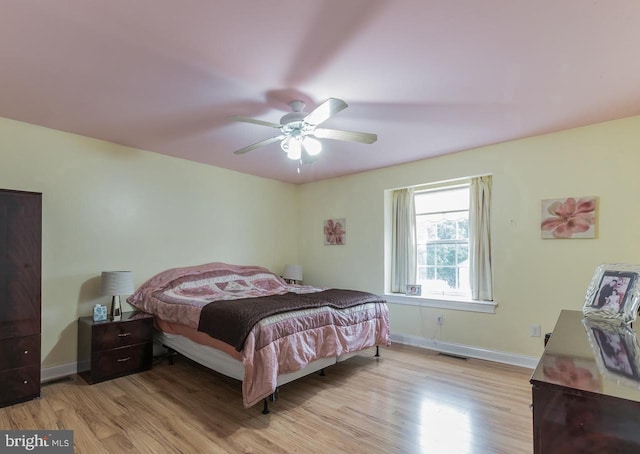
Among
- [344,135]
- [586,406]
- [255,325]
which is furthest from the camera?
[344,135]

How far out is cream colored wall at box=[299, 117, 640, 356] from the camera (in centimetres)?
303

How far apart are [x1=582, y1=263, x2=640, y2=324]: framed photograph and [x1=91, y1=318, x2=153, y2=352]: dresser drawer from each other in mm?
3726

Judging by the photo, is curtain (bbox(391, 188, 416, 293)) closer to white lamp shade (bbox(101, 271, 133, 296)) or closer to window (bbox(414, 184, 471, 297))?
window (bbox(414, 184, 471, 297))

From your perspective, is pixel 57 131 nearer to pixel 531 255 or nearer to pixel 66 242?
pixel 66 242

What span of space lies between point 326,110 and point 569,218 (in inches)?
108

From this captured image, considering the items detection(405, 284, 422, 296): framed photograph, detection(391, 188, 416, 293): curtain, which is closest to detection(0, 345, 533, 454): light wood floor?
detection(405, 284, 422, 296): framed photograph

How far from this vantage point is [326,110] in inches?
86.4

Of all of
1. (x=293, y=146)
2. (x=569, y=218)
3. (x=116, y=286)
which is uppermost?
(x=293, y=146)

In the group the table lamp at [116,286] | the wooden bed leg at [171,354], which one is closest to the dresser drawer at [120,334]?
the table lamp at [116,286]

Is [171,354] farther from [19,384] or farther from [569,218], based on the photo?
[569,218]

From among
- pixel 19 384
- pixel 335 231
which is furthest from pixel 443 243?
pixel 19 384

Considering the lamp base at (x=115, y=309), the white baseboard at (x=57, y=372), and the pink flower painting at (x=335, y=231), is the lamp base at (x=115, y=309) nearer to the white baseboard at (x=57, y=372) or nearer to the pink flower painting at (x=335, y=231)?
the white baseboard at (x=57, y=372)

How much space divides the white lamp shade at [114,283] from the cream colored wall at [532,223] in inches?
123

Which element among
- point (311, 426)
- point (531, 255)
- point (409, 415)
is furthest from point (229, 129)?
point (531, 255)
